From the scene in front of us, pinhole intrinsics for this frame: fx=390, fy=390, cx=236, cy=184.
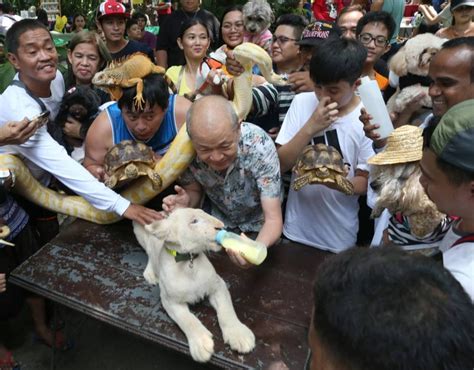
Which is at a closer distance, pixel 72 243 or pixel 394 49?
pixel 72 243

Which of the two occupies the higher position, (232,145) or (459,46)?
(459,46)

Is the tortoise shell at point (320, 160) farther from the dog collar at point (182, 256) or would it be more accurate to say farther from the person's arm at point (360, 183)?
the dog collar at point (182, 256)

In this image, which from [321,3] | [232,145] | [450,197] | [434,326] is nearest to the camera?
[434,326]

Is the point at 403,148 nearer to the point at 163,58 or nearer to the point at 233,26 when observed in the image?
the point at 233,26

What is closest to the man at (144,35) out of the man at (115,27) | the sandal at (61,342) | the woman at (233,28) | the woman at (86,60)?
the man at (115,27)

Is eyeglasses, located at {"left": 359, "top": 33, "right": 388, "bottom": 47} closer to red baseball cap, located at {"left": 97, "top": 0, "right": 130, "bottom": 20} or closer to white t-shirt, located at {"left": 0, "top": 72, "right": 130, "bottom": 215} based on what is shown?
white t-shirt, located at {"left": 0, "top": 72, "right": 130, "bottom": 215}

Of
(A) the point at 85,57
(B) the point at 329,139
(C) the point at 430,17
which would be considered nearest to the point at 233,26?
(A) the point at 85,57

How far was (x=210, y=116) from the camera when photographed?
1913 millimetres

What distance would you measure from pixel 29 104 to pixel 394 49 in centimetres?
364

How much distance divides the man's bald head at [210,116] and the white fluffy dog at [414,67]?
1687mm

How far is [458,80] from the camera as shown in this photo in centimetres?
204

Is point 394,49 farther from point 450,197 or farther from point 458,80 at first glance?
point 450,197

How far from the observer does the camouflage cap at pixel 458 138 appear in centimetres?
124

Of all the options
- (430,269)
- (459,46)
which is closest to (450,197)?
(430,269)
